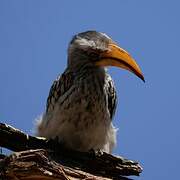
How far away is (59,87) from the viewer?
282 inches

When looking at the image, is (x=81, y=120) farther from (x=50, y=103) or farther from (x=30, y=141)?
(x=30, y=141)

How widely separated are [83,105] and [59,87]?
1.59 ft

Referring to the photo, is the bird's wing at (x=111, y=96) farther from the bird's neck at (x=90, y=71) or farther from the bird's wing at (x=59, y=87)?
the bird's wing at (x=59, y=87)

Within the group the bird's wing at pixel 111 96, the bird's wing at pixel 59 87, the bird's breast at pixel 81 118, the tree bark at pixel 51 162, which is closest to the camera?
the tree bark at pixel 51 162

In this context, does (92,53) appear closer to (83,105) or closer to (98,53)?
(98,53)

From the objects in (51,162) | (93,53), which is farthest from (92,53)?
(51,162)

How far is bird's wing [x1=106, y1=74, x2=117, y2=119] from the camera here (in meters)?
7.18

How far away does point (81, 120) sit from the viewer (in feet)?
22.4

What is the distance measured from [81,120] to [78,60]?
868 mm

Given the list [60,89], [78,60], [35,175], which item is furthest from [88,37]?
[35,175]

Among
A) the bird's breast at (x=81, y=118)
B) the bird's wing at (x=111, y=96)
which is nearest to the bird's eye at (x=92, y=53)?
the bird's wing at (x=111, y=96)

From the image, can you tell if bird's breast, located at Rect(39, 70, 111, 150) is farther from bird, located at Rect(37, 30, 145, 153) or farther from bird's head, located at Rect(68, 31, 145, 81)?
bird's head, located at Rect(68, 31, 145, 81)

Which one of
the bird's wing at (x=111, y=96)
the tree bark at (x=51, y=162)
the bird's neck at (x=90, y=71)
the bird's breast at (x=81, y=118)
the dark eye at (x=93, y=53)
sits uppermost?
the dark eye at (x=93, y=53)

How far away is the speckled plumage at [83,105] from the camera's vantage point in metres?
6.83
